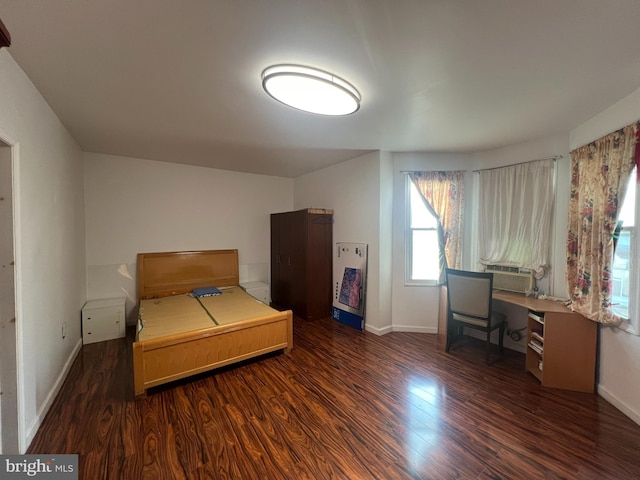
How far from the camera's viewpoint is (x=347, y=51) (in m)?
1.47

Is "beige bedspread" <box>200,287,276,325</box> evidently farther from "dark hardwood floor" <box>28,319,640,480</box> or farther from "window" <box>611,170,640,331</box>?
"window" <box>611,170,640,331</box>

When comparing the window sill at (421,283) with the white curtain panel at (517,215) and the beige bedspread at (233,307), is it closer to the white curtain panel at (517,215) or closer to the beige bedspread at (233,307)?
the white curtain panel at (517,215)

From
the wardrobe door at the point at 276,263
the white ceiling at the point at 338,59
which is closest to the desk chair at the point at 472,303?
the white ceiling at the point at 338,59

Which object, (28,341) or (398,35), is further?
(28,341)

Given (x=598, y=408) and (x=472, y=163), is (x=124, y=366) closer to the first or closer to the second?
(x=598, y=408)

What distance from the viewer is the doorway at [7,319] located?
153 centimetres

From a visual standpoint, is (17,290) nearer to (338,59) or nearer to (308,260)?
(338,59)

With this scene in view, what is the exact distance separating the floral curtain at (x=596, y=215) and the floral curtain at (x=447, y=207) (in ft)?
3.54

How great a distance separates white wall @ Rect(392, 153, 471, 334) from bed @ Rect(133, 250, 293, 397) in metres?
1.65

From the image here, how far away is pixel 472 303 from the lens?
281 centimetres

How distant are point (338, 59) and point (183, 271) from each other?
3.82 meters

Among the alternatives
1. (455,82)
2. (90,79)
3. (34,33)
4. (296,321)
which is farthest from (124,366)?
(455,82)

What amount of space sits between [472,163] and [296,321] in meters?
3.46

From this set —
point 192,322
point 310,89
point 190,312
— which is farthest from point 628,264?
point 190,312
